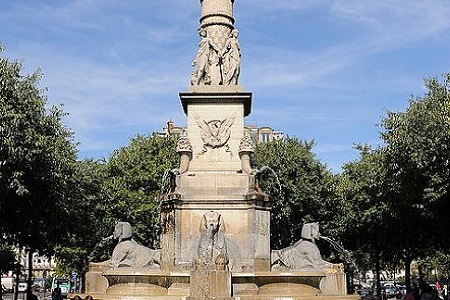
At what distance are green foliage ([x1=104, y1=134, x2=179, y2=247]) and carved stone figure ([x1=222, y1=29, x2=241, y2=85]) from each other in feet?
70.0

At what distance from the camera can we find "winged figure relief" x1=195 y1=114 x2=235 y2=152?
21.5 m

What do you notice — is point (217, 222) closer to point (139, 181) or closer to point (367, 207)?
point (367, 207)

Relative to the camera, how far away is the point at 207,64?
22453 millimetres

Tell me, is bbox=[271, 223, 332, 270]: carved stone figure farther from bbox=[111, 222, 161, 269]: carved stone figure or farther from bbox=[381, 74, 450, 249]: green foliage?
bbox=[381, 74, 450, 249]: green foliage

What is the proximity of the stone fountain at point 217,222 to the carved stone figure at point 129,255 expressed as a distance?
0.10ft

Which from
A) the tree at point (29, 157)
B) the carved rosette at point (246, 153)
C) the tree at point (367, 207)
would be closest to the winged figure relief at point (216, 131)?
the carved rosette at point (246, 153)

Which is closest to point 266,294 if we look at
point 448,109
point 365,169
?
point 448,109

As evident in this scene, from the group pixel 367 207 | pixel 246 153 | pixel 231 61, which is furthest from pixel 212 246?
pixel 367 207

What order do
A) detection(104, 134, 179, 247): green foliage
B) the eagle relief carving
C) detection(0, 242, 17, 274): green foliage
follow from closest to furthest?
1. the eagle relief carving
2. detection(104, 134, 179, 247): green foliage
3. detection(0, 242, 17, 274): green foliage

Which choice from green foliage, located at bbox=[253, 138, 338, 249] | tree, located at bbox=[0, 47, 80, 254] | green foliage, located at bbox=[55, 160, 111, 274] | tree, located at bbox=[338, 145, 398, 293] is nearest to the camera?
tree, located at bbox=[0, 47, 80, 254]

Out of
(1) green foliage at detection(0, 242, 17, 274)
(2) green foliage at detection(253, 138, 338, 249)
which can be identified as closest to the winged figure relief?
(2) green foliage at detection(253, 138, 338, 249)

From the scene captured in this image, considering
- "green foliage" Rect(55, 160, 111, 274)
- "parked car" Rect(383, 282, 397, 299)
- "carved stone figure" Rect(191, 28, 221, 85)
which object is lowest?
"parked car" Rect(383, 282, 397, 299)

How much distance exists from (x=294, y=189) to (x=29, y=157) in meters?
19.1

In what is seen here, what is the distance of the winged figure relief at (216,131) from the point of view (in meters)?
21.5
